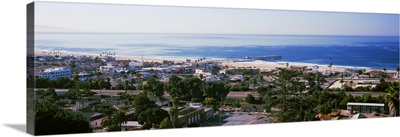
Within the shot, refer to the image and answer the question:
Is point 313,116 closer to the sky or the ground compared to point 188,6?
closer to the ground

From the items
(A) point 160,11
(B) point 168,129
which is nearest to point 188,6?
(A) point 160,11

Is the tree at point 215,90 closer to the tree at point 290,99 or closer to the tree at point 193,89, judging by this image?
the tree at point 193,89

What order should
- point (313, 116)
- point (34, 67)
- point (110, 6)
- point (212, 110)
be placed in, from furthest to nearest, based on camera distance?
point (313, 116) → point (212, 110) → point (110, 6) → point (34, 67)

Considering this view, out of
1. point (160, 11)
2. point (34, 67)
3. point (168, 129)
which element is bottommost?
point (168, 129)

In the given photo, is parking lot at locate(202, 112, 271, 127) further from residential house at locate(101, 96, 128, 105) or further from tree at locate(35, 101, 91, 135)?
tree at locate(35, 101, 91, 135)

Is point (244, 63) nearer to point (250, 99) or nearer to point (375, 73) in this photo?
point (250, 99)

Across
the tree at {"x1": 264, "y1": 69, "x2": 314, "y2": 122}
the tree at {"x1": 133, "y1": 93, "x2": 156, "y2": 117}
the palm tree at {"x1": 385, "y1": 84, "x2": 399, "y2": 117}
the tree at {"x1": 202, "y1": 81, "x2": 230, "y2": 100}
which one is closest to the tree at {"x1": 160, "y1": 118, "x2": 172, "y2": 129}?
the tree at {"x1": 133, "y1": 93, "x2": 156, "y2": 117}

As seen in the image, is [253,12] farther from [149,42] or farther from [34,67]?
[34,67]
